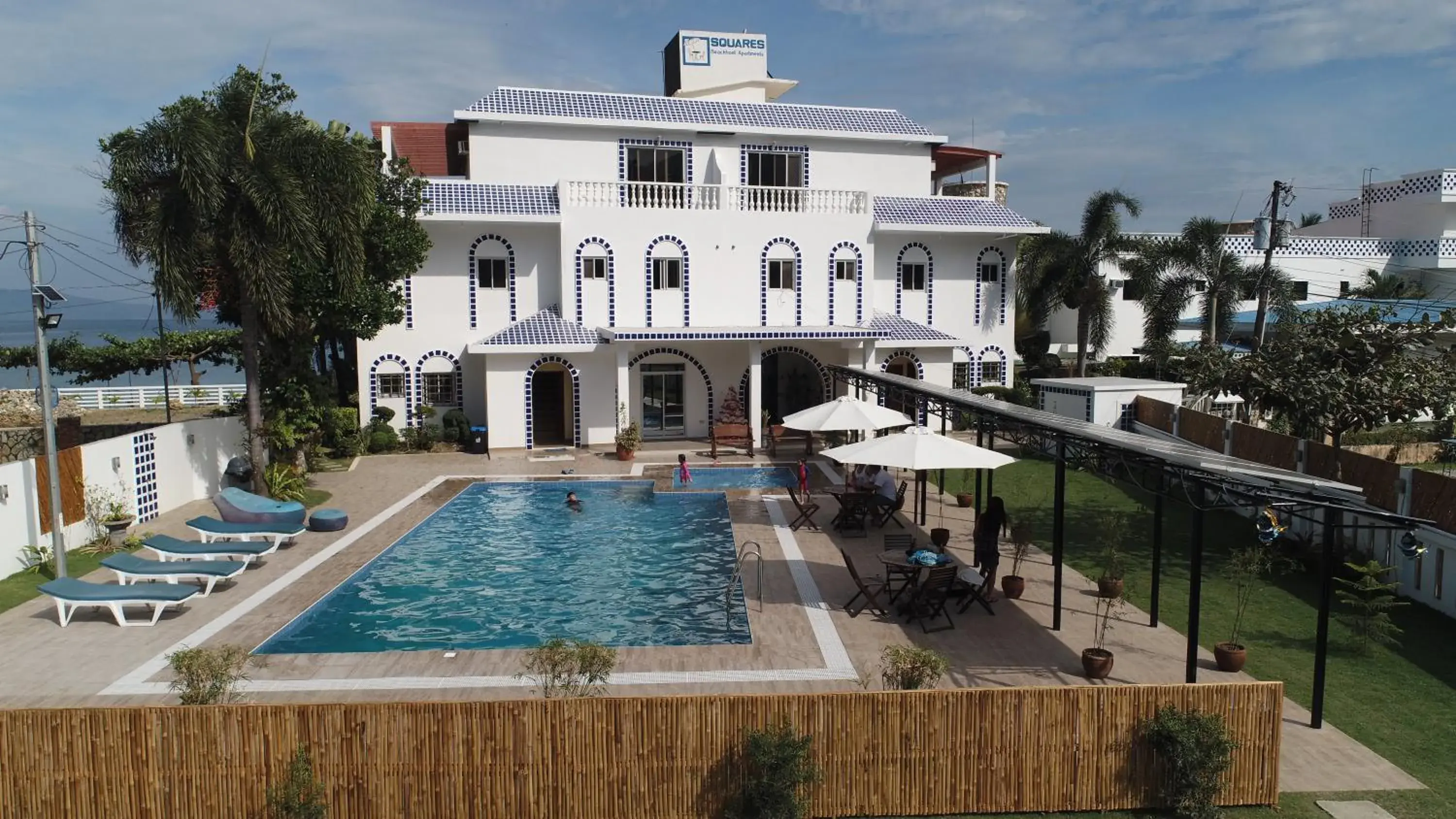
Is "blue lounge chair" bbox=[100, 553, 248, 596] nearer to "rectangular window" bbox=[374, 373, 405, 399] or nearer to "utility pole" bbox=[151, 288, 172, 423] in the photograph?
"utility pole" bbox=[151, 288, 172, 423]

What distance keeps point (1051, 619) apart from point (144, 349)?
115 ft

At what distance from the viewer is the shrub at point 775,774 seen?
779 centimetres

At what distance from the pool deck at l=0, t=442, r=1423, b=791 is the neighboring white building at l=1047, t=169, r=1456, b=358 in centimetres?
2900

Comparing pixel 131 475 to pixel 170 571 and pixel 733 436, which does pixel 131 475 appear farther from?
pixel 733 436

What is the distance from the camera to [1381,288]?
3994 centimetres

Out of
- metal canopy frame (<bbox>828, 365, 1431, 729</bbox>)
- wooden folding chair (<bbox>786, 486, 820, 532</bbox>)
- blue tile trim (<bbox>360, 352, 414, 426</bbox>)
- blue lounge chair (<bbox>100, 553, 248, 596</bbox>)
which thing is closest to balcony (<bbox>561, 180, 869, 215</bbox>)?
blue tile trim (<bbox>360, 352, 414, 426</bbox>)

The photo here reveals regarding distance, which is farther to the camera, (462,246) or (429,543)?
(462,246)

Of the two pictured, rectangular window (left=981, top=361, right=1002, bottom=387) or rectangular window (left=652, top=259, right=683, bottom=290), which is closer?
rectangular window (left=652, top=259, right=683, bottom=290)

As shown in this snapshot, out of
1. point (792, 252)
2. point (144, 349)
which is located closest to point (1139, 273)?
point (792, 252)

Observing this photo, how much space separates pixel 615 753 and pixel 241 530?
11.4 metres

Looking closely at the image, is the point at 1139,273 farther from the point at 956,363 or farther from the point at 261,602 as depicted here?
the point at 261,602

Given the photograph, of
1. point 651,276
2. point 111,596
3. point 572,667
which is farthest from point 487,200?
point 572,667

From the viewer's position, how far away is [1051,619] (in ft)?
42.1

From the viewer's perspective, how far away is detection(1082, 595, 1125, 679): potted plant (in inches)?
423
